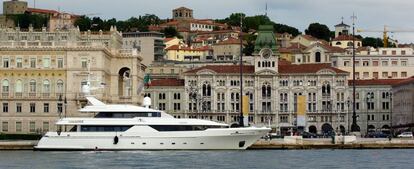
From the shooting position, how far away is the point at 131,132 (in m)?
89.1

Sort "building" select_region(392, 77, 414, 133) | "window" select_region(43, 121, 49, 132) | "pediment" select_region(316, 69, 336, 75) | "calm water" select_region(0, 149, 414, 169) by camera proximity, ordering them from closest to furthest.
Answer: "calm water" select_region(0, 149, 414, 169) → "window" select_region(43, 121, 49, 132) → "building" select_region(392, 77, 414, 133) → "pediment" select_region(316, 69, 336, 75)

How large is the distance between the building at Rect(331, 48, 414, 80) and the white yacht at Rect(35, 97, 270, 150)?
99080 mm

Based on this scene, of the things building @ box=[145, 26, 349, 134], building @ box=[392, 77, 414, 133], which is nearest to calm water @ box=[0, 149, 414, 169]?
building @ box=[392, 77, 414, 133]

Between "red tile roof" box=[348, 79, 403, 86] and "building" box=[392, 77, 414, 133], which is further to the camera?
"red tile roof" box=[348, 79, 403, 86]

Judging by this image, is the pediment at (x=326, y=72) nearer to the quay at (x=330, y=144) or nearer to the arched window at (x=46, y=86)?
the arched window at (x=46, y=86)

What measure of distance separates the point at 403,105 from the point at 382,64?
785 inches

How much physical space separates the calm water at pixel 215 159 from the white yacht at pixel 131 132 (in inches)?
66.9

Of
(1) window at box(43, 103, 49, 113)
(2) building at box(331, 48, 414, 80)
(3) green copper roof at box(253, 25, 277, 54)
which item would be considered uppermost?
(3) green copper roof at box(253, 25, 277, 54)

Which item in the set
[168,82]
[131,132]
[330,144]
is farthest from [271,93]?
[131,132]

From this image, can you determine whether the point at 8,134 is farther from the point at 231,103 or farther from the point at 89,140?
the point at 231,103

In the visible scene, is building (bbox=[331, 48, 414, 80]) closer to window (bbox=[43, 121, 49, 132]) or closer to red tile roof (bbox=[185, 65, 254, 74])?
red tile roof (bbox=[185, 65, 254, 74])

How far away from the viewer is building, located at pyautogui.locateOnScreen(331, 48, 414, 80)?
7357 inches

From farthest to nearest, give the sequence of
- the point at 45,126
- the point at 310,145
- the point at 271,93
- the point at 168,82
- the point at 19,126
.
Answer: the point at 168,82 < the point at 271,93 < the point at 19,126 < the point at 45,126 < the point at 310,145

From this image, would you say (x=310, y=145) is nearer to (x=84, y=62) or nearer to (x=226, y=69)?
(x=84, y=62)
